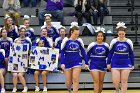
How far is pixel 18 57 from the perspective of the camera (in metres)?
12.8

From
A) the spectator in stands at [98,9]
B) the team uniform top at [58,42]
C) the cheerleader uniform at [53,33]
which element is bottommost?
the team uniform top at [58,42]

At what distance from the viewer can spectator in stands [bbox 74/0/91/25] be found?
1521 cm

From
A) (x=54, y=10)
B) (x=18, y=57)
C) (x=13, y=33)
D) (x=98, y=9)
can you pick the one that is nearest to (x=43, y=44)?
(x=18, y=57)

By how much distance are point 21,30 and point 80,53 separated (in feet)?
8.12

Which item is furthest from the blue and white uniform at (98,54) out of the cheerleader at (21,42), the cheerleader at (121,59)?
the cheerleader at (21,42)

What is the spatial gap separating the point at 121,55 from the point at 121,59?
3.9 inches

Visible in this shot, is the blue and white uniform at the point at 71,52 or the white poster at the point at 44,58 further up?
the blue and white uniform at the point at 71,52

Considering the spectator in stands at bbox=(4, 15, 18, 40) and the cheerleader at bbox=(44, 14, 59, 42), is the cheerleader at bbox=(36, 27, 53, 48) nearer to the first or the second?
the cheerleader at bbox=(44, 14, 59, 42)

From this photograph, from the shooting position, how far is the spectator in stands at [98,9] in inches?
600

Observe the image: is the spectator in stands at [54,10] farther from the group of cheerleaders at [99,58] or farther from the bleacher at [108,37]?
the group of cheerleaders at [99,58]

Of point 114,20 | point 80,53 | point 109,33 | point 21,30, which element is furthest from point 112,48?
point 114,20

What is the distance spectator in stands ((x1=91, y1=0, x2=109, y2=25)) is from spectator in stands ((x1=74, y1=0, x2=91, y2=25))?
18 cm

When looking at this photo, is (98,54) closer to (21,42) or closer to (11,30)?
(21,42)

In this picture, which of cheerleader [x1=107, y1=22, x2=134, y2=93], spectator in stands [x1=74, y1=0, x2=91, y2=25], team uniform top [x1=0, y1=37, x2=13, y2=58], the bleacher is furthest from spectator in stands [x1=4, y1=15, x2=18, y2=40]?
cheerleader [x1=107, y1=22, x2=134, y2=93]
